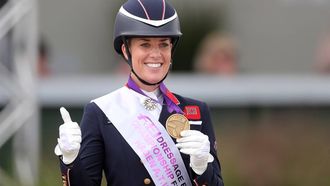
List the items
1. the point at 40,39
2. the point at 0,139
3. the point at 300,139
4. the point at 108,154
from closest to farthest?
the point at 108,154, the point at 0,139, the point at 300,139, the point at 40,39

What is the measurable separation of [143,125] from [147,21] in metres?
0.46

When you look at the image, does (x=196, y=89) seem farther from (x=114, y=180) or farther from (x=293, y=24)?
(x=293, y=24)

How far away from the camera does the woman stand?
5.18 m

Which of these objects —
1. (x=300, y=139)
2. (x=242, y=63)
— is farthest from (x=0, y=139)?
(x=242, y=63)

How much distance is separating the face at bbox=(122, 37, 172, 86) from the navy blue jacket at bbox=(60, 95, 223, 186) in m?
0.19

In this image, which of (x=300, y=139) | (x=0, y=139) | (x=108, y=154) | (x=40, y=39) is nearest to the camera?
(x=108, y=154)

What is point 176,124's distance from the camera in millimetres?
5223

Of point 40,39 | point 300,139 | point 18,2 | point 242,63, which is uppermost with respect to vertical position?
point 18,2

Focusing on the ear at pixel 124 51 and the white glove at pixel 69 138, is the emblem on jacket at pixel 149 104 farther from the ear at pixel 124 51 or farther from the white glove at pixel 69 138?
the white glove at pixel 69 138

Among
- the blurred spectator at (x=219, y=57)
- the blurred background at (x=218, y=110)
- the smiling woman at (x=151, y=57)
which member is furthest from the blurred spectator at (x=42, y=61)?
the smiling woman at (x=151, y=57)

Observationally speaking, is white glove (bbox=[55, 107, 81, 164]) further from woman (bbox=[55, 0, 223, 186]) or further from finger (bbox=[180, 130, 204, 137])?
finger (bbox=[180, 130, 204, 137])

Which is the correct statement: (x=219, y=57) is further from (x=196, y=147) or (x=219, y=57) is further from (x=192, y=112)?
(x=196, y=147)

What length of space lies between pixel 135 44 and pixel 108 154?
499 millimetres

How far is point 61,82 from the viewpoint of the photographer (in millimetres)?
10664
